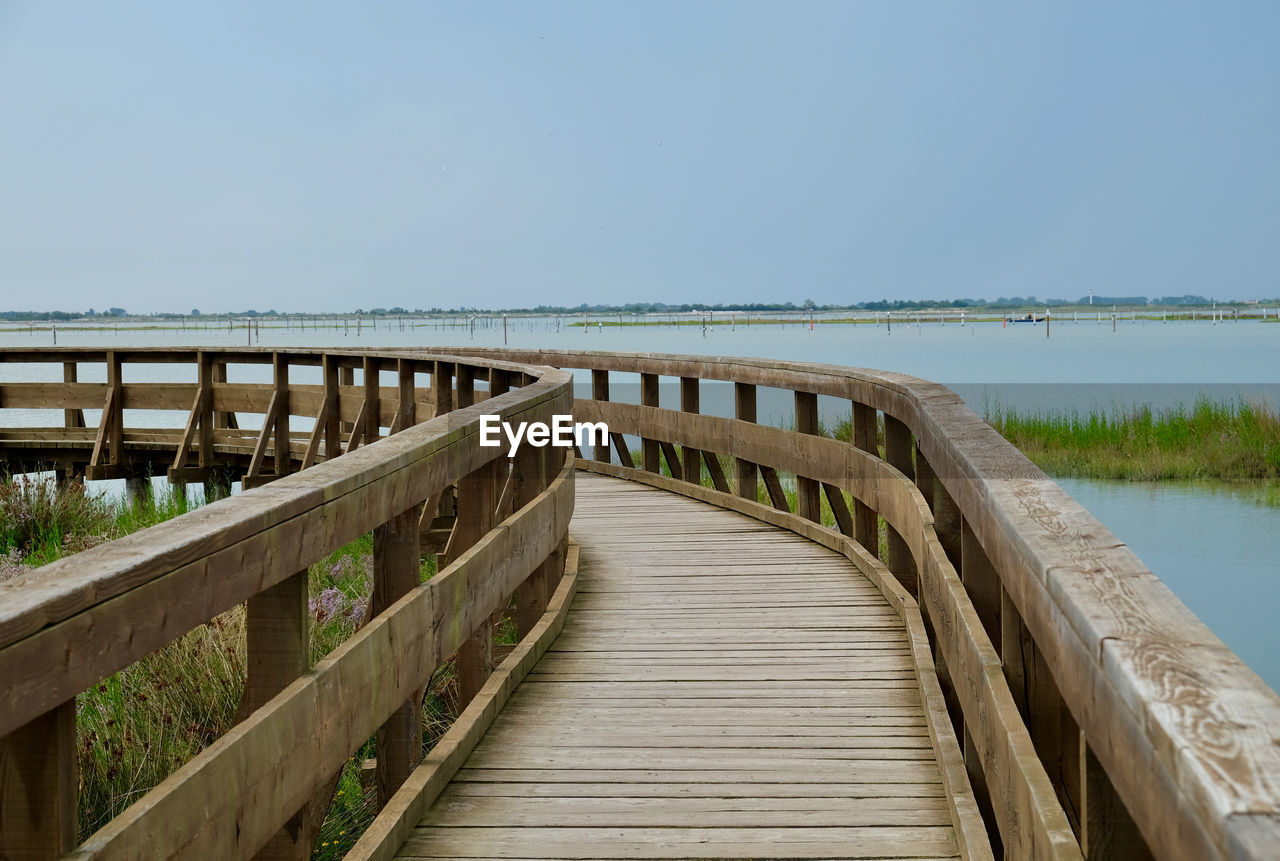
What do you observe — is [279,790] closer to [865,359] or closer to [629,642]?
[629,642]

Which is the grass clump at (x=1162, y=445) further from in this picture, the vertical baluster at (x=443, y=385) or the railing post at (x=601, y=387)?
the vertical baluster at (x=443, y=385)

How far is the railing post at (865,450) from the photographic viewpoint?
582 cm

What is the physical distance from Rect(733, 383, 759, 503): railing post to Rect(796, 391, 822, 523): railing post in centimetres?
41

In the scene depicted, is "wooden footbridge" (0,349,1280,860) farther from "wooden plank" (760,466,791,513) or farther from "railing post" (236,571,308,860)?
"wooden plank" (760,466,791,513)

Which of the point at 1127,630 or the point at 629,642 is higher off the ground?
the point at 1127,630

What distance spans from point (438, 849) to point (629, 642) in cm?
188

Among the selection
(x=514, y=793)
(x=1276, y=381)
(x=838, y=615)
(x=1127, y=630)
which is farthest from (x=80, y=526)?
(x=1276, y=381)

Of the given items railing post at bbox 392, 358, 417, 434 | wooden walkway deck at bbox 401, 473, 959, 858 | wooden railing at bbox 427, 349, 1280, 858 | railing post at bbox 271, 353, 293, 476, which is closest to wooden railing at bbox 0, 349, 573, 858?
wooden walkway deck at bbox 401, 473, 959, 858

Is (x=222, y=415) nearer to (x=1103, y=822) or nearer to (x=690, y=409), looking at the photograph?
(x=690, y=409)

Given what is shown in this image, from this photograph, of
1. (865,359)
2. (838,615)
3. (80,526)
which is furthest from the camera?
(865,359)

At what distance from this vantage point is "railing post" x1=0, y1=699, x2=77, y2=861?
58.1 inches

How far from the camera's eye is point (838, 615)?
4.93 meters

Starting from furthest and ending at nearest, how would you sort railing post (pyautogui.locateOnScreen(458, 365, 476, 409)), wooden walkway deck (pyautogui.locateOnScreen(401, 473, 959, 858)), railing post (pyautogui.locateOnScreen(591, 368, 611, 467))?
railing post (pyautogui.locateOnScreen(591, 368, 611, 467)) < railing post (pyautogui.locateOnScreen(458, 365, 476, 409)) < wooden walkway deck (pyautogui.locateOnScreen(401, 473, 959, 858))

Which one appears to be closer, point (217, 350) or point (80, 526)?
point (80, 526)
